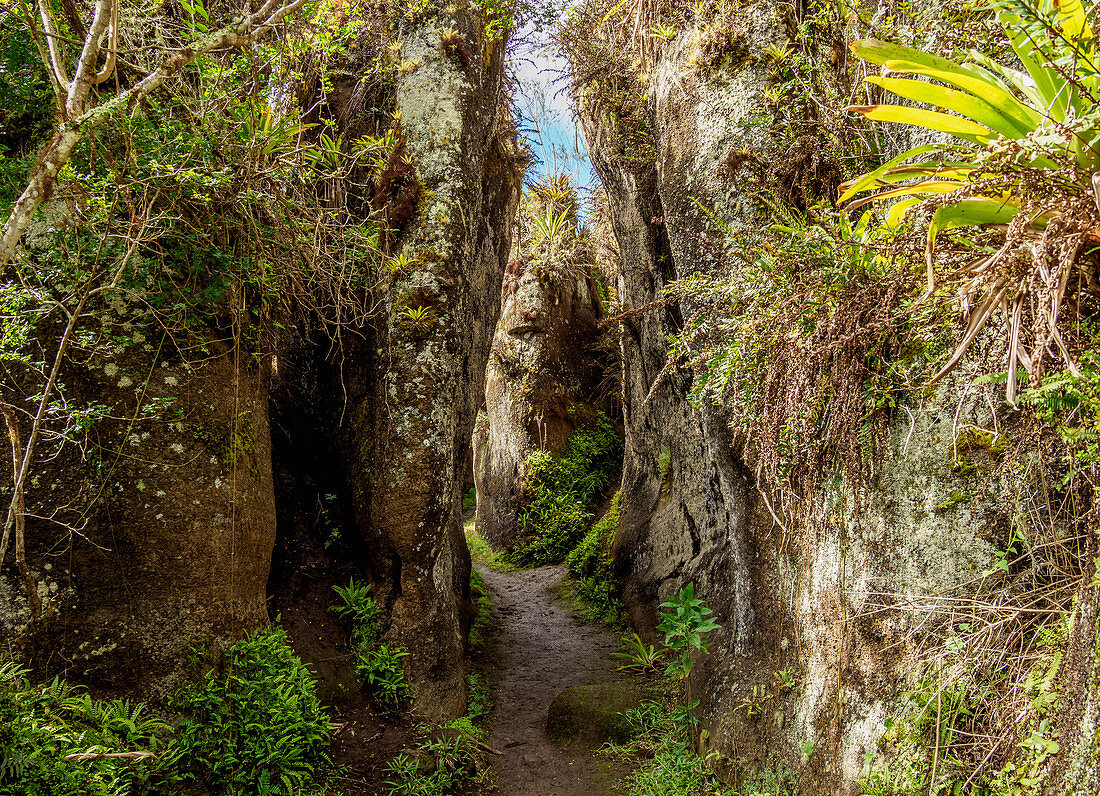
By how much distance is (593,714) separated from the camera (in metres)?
5.50

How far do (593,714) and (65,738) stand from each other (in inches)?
165

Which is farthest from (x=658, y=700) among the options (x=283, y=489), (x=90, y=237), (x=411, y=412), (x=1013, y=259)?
(x=90, y=237)

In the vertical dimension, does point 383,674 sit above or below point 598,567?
below

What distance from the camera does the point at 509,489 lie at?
485 inches

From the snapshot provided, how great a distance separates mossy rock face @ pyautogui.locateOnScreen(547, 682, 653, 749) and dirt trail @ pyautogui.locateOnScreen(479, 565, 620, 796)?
0.15 m

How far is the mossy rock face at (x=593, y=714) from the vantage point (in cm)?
533

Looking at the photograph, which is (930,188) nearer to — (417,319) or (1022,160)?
(1022,160)

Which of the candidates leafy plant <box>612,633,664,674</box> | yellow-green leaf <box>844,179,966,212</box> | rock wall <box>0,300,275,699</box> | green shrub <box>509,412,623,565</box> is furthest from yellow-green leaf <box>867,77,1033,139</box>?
green shrub <box>509,412,623,565</box>

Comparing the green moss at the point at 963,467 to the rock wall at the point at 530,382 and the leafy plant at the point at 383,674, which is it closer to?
the leafy plant at the point at 383,674

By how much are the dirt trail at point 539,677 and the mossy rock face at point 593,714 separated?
0.15 meters

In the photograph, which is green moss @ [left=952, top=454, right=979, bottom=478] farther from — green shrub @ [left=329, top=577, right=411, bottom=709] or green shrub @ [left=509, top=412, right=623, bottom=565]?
green shrub @ [left=509, top=412, right=623, bottom=565]

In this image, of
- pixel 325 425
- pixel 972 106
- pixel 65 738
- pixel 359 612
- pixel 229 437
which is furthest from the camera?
pixel 325 425

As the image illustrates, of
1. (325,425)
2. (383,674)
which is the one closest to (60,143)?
(325,425)

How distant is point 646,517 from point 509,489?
14.7 ft
